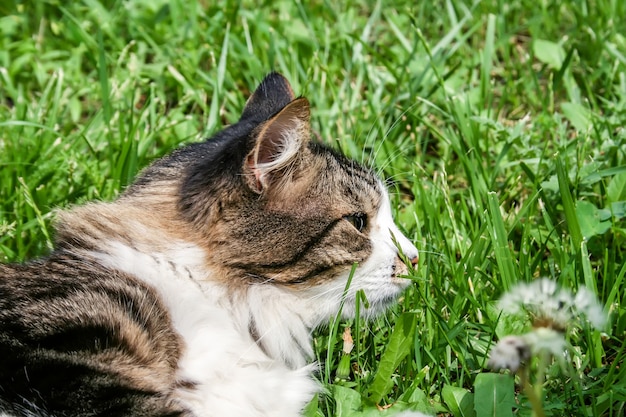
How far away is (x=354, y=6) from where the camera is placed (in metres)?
4.88

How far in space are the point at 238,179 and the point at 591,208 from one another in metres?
1.38

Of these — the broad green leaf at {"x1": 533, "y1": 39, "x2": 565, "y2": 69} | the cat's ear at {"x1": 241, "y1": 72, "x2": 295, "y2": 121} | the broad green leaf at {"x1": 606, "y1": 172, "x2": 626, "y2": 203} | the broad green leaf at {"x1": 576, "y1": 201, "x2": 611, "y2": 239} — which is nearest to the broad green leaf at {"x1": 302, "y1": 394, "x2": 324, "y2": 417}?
Result: the cat's ear at {"x1": 241, "y1": 72, "x2": 295, "y2": 121}

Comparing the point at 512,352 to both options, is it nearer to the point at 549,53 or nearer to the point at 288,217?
the point at 288,217

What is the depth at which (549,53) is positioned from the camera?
4.26 meters

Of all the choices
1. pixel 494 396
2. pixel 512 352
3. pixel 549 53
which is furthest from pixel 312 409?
pixel 549 53

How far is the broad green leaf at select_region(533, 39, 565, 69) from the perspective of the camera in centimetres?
423

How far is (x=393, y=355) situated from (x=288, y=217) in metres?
0.53

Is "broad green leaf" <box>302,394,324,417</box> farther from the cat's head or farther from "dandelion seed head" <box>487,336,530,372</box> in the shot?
"dandelion seed head" <box>487,336,530,372</box>

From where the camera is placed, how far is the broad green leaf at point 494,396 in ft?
7.43

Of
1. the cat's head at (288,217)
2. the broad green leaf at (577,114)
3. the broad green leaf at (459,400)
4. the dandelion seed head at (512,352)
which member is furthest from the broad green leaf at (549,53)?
the dandelion seed head at (512,352)

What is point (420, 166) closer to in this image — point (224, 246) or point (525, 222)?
point (525, 222)

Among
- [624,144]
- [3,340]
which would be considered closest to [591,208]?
[624,144]

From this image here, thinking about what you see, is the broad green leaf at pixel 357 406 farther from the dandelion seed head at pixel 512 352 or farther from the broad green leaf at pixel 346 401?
the dandelion seed head at pixel 512 352

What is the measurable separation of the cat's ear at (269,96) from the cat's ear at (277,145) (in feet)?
1.66
